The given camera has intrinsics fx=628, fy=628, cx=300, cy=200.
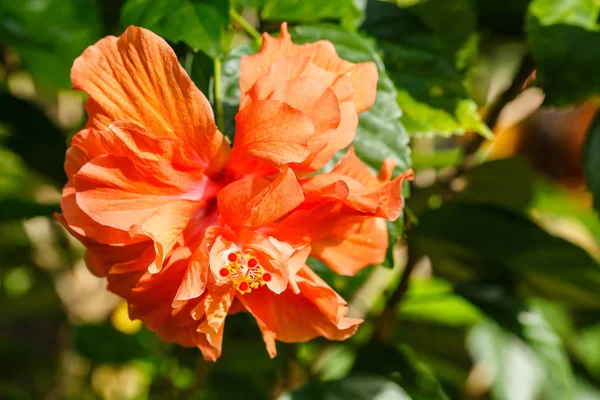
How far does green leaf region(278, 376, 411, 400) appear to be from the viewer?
694 millimetres

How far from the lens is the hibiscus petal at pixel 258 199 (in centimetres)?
44

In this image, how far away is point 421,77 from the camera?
0.68m

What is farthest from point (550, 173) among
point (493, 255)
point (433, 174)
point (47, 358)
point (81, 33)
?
point (81, 33)

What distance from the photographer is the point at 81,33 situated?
676mm

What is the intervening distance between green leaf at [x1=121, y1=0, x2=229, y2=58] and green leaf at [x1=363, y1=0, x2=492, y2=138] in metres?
0.21

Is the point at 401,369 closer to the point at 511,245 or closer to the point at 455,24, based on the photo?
the point at 511,245

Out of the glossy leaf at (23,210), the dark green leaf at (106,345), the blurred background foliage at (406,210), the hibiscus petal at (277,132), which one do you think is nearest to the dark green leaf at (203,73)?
the blurred background foliage at (406,210)

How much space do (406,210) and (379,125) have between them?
0.10 meters

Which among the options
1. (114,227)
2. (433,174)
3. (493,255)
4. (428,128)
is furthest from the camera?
(433,174)

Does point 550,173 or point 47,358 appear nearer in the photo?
point 47,358

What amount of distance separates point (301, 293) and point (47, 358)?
38.8 inches

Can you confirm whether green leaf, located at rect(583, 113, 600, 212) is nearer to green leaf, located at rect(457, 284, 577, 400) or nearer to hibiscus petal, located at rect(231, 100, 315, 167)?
green leaf, located at rect(457, 284, 577, 400)

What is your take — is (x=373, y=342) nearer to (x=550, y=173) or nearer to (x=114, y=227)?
(x=114, y=227)

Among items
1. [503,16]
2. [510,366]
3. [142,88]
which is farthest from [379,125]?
[510,366]
